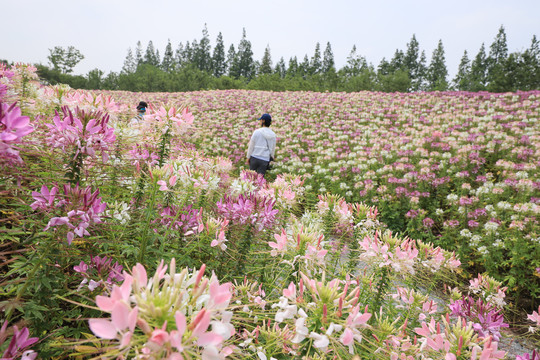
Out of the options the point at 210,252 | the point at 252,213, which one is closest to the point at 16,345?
the point at 210,252

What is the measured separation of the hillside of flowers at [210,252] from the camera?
2.59ft

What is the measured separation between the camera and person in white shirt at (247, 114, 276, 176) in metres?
6.80

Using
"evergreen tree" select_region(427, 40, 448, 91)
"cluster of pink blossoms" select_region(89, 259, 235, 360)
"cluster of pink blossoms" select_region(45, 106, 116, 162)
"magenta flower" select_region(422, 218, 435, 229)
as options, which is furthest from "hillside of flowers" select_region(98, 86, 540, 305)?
"evergreen tree" select_region(427, 40, 448, 91)

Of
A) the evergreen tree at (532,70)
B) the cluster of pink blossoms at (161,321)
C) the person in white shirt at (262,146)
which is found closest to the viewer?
the cluster of pink blossoms at (161,321)

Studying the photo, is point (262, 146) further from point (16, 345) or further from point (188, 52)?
point (188, 52)

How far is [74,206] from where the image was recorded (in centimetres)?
108

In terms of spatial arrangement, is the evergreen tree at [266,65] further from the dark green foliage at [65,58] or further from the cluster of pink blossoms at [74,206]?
the cluster of pink blossoms at [74,206]

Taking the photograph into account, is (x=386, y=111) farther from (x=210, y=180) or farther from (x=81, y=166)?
(x=81, y=166)

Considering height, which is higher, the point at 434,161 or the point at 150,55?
the point at 150,55

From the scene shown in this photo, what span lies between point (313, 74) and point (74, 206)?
4920 cm

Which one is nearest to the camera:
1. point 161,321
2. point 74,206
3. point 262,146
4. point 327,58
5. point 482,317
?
point 161,321

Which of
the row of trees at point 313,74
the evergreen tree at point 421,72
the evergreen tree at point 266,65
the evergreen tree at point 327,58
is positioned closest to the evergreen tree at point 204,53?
the row of trees at point 313,74

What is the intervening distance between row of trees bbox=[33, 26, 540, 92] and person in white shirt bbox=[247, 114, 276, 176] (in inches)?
484

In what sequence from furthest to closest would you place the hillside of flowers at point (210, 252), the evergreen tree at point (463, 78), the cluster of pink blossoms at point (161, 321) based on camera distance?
the evergreen tree at point (463, 78), the hillside of flowers at point (210, 252), the cluster of pink blossoms at point (161, 321)
